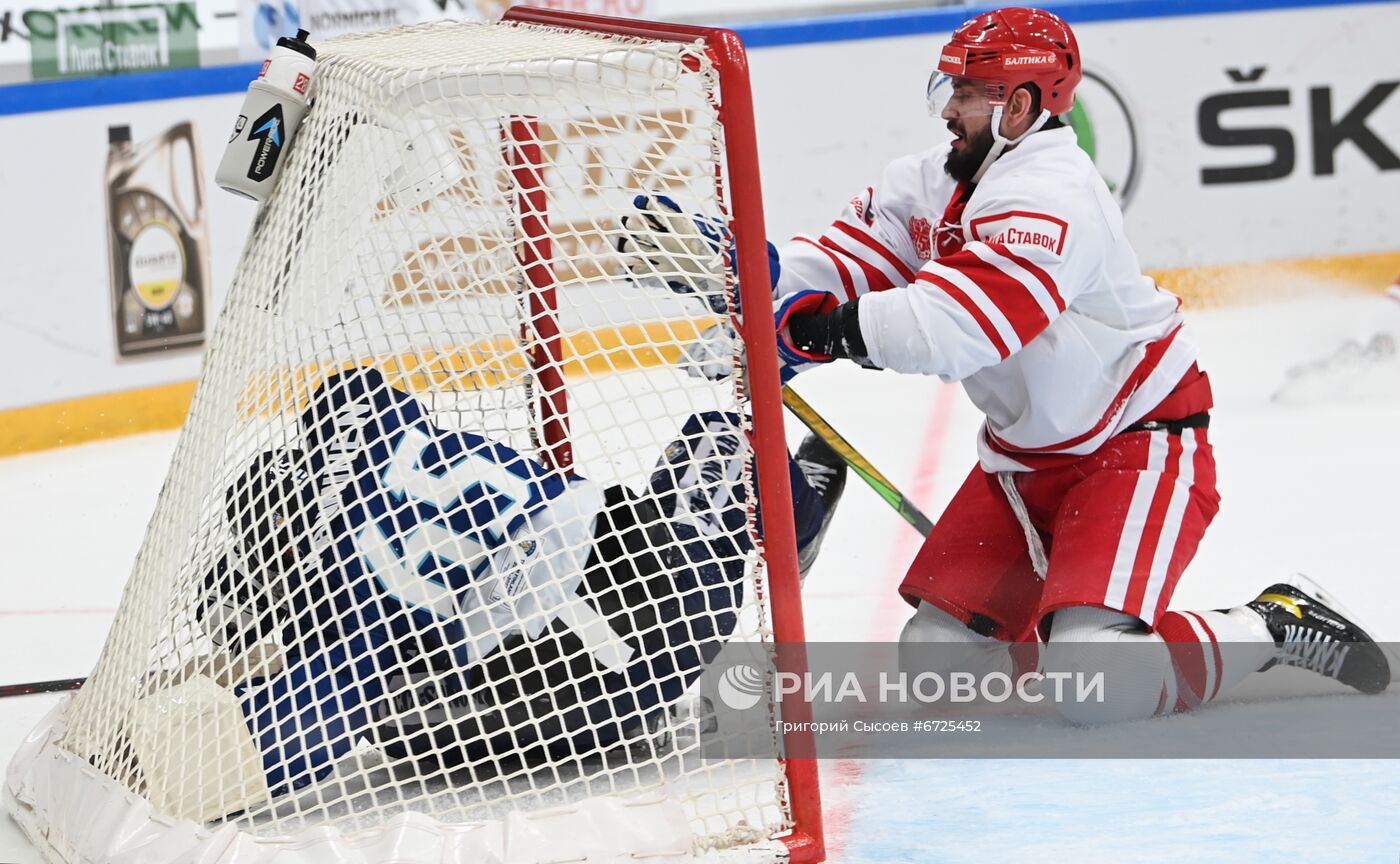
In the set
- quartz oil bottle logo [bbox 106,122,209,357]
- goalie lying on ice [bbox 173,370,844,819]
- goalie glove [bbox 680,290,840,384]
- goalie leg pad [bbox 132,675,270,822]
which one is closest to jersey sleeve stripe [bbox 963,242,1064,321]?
goalie glove [bbox 680,290,840,384]

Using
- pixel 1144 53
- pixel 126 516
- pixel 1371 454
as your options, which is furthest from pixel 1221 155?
pixel 126 516

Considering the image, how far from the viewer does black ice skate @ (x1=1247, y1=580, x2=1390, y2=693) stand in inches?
89.1

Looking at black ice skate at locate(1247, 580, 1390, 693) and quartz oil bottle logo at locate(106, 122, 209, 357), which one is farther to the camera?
quartz oil bottle logo at locate(106, 122, 209, 357)

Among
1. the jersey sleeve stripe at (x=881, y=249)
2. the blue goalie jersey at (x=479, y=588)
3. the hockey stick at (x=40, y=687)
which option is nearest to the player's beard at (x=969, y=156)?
the jersey sleeve stripe at (x=881, y=249)

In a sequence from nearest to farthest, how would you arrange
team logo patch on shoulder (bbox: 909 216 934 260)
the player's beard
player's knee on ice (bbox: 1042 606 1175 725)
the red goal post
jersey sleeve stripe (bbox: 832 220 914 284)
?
the red goal post, player's knee on ice (bbox: 1042 606 1175 725), the player's beard, team logo patch on shoulder (bbox: 909 216 934 260), jersey sleeve stripe (bbox: 832 220 914 284)

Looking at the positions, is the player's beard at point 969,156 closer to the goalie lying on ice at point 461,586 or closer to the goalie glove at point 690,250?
the goalie glove at point 690,250

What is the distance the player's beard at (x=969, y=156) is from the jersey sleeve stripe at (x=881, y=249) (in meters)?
0.19

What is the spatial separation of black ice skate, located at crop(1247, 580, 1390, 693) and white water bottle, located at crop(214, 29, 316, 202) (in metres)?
1.45

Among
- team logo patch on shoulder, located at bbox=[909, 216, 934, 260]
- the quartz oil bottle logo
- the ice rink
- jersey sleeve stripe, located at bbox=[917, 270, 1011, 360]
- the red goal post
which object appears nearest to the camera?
the red goal post

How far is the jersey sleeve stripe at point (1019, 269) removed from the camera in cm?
204

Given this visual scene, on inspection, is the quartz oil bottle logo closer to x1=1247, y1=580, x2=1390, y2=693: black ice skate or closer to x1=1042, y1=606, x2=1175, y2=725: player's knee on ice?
x1=1042, y1=606, x2=1175, y2=725: player's knee on ice

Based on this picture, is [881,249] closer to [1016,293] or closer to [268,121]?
[1016,293]

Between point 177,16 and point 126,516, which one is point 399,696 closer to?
point 126,516

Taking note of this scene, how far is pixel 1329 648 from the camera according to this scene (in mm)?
2275
